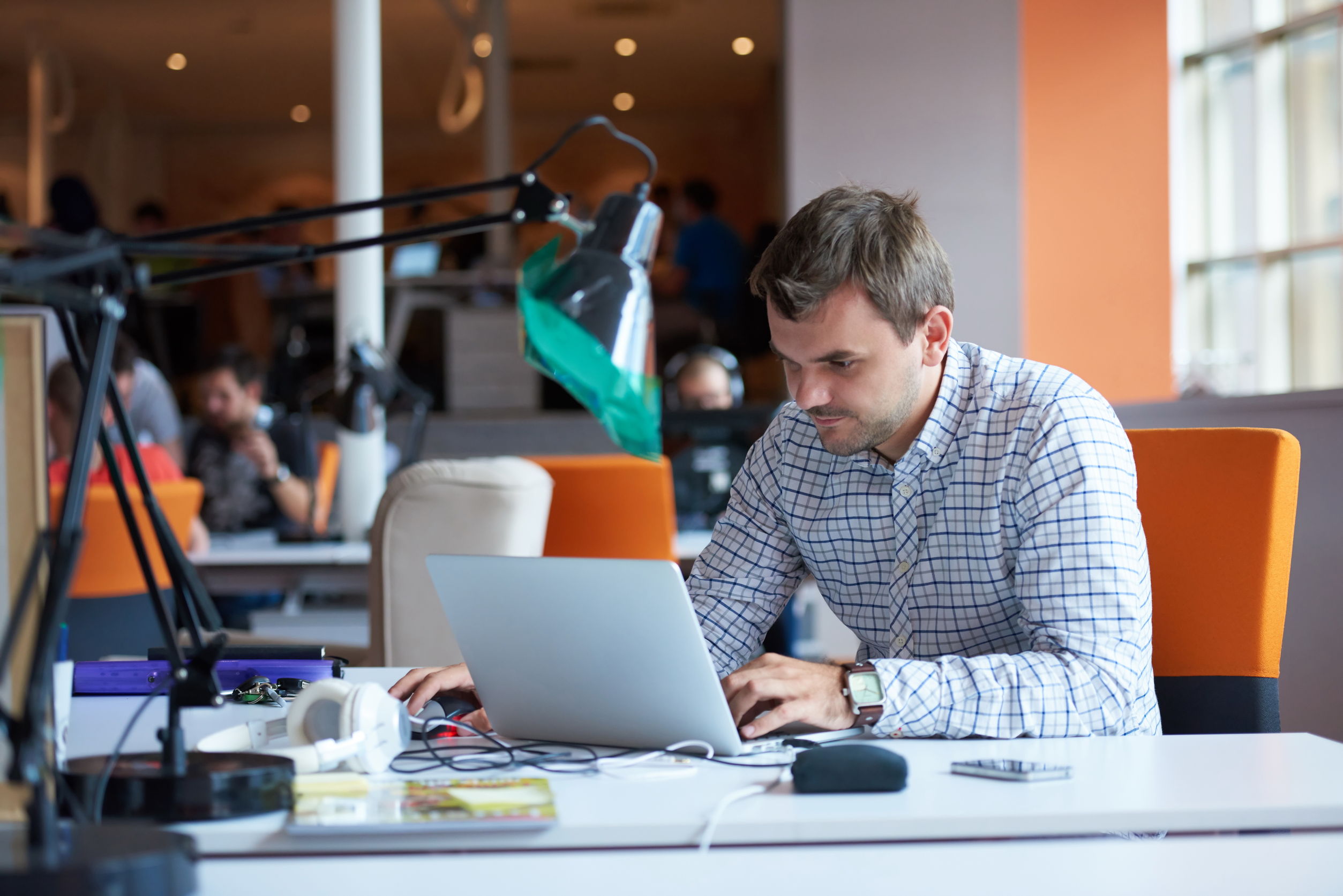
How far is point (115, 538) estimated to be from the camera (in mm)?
2982

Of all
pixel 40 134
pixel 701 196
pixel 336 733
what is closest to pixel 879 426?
pixel 336 733

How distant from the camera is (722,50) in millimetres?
10133

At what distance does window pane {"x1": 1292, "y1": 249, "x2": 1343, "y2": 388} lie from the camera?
6.78 m

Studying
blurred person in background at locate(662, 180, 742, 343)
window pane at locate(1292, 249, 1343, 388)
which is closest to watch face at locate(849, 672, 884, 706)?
window pane at locate(1292, 249, 1343, 388)

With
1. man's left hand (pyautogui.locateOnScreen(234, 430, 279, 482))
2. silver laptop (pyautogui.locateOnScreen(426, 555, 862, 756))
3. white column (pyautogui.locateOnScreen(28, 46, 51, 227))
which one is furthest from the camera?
white column (pyautogui.locateOnScreen(28, 46, 51, 227))

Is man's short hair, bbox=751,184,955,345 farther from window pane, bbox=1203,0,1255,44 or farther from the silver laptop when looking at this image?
window pane, bbox=1203,0,1255,44

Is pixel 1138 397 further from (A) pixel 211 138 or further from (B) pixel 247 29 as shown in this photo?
(A) pixel 211 138

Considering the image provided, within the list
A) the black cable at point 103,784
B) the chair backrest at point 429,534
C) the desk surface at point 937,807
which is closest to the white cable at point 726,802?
the desk surface at point 937,807

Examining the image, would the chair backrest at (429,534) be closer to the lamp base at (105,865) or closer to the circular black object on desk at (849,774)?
the circular black object on desk at (849,774)

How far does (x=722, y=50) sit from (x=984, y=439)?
9165 millimetres

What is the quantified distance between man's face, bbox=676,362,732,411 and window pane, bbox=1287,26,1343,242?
408 centimetres

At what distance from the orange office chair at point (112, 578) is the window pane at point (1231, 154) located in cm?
618

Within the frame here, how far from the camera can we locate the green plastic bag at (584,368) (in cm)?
119

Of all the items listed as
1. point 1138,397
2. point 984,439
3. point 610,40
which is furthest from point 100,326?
point 610,40
